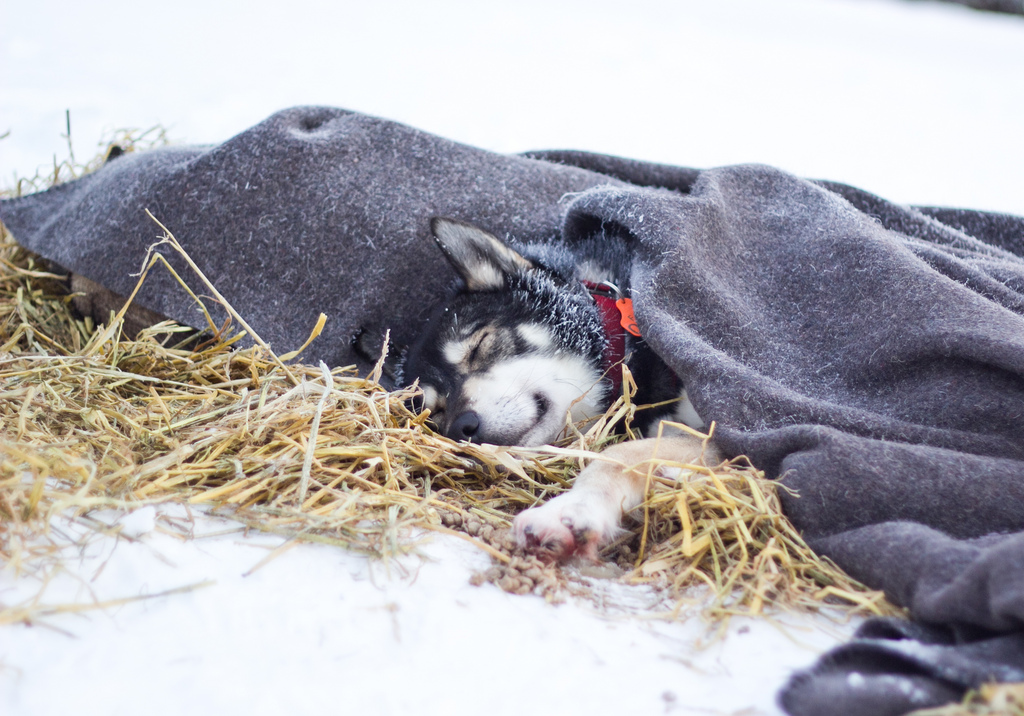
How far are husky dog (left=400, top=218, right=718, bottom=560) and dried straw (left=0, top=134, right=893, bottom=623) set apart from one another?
0.49 feet

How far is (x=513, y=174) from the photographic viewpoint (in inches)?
115

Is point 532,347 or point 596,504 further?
point 532,347

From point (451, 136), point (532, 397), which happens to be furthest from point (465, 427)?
point (451, 136)

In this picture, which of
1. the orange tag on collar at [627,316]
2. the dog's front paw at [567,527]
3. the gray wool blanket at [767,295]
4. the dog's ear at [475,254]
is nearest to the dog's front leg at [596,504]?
the dog's front paw at [567,527]

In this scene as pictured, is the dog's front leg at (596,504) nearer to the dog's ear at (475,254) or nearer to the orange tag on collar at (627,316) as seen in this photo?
the orange tag on collar at (627,316)

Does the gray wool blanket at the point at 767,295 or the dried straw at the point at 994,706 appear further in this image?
the gray wool blanket at the point at 767,295

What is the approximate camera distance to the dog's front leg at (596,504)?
1.70m

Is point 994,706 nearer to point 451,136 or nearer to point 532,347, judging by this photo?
point 532,347

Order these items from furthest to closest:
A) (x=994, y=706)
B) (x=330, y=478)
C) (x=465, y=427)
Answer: (x=465, y=427), (x=330, y=478), (x=994, y=706)

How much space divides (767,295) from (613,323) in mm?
536

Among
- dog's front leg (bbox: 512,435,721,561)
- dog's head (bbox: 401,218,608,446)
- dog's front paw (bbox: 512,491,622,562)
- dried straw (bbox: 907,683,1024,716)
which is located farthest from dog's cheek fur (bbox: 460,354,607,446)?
dried straw (bbox: 907,683,1024,716)

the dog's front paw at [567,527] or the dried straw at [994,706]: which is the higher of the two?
the dried straw at [994,706]

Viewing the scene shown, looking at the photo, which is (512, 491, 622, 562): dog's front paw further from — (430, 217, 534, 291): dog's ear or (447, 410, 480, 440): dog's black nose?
(430, 217, 534, 291): dog's ear

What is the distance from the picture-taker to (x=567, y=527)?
172 centimetres
